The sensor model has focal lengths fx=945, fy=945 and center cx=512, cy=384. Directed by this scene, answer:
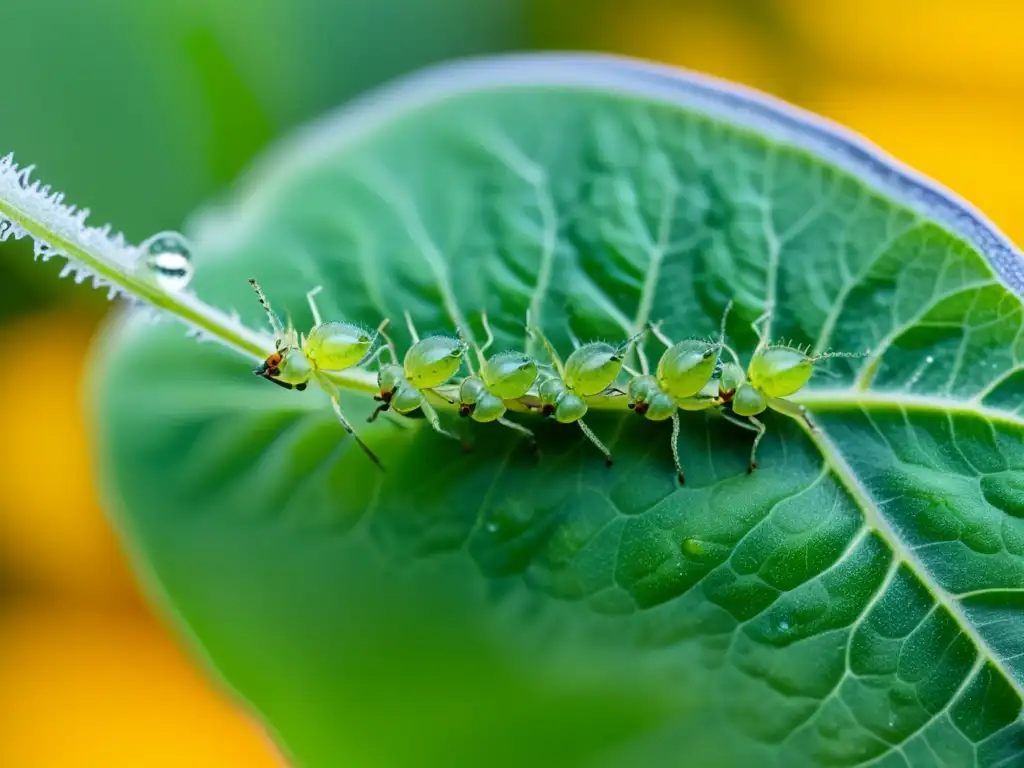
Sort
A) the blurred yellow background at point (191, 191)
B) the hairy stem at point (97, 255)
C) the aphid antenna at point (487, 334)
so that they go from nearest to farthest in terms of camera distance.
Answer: the hairy stem at point (97, 255)
the aphid antenna at point (487, 334)
the blurred yellow background at point (191, 191)

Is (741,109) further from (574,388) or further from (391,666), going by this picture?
(391,666)

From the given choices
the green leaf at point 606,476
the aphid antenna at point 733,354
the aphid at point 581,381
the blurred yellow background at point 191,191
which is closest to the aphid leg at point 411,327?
the green leaf at point 606,476

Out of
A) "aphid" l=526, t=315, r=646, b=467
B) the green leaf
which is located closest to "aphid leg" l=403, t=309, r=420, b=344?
the green leaf

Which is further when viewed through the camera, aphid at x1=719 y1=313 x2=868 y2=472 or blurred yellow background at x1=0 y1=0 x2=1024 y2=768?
blurred yellow background at x1=0 y1=0 x2=1024 y2=768

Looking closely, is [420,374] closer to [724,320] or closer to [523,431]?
[523,431]

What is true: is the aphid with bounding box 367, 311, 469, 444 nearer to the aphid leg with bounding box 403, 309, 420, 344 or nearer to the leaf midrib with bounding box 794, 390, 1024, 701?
the aphid leg with bounding box 403, 309, 420, 344

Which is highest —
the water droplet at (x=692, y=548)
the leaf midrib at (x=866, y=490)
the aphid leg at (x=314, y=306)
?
the aphid leg at (x=314, y=306)

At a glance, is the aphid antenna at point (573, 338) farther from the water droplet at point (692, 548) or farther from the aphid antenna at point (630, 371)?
the water droplet at point (692, 548)
